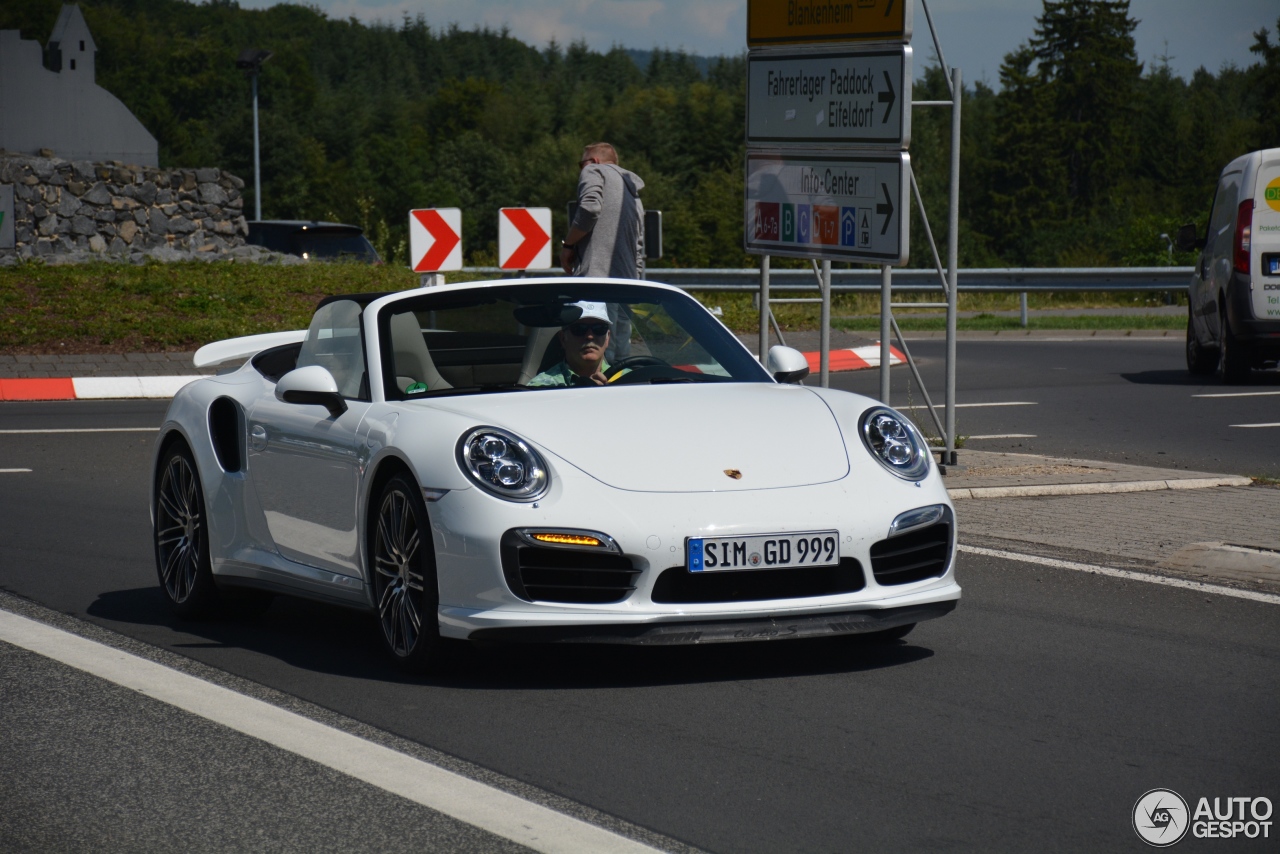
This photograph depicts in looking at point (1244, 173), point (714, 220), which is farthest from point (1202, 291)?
point (714, 220)

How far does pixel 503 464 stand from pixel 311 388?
3.21 feet

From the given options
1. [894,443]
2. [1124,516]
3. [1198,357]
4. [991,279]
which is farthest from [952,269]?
[991,279]

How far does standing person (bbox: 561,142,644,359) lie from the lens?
39.0 ft

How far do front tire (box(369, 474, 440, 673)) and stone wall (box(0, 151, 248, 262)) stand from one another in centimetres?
1965

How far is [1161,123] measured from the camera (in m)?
119

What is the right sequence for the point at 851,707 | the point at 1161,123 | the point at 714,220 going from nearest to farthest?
the point at 851,707
the point at 714,220
the point at 1161,123

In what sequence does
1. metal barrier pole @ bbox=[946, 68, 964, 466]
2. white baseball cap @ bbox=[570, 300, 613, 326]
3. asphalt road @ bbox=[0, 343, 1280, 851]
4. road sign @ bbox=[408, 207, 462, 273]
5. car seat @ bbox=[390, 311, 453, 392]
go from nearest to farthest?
asphalt road @ bbox=[0, 343, 1280, 851], car seat @ bbox=[390, 311, 453, 392], white baseball cap @ bbox=[570, 300, 613, 326], metal barrier pole @ bbox=[946, 68, 964, 466], road sign @ bbox=[408, 207, 462, 273]

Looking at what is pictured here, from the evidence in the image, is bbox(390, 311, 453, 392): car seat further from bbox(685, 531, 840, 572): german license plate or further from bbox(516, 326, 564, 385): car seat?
bbox(685, 531, 840, 572): german license plate

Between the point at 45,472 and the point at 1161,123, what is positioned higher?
the point at 1161,123

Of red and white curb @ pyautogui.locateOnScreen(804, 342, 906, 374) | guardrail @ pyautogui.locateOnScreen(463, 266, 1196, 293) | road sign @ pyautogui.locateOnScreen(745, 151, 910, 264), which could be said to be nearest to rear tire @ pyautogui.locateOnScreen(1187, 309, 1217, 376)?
red and white curb @ pyautogui.locateOnScreen(804, 342, 906, 374)

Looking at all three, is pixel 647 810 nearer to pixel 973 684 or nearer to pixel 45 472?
pixel 973 684

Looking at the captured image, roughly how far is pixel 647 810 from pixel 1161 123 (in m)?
122

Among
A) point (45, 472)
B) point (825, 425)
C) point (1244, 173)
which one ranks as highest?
point (1244, 173)

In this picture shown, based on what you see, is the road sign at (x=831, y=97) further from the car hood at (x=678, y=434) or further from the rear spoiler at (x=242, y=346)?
the car hood at (x=678, y=434)
